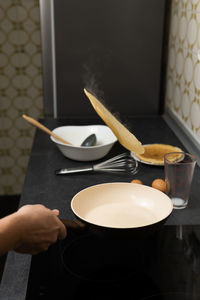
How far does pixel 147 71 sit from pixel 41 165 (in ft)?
2.44

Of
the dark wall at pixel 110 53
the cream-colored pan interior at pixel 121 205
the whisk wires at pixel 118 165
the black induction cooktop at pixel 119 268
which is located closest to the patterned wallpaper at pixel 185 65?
the dark wall at pixel 110 53

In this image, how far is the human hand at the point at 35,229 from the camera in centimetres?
74

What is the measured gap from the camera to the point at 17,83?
2336 millimetres

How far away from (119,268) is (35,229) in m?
0.17

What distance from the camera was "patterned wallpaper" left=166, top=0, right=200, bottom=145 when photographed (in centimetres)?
137

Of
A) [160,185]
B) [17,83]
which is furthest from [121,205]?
[17,83]

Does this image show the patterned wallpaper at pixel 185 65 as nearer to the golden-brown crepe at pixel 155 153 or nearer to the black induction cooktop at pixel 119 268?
the golden-brown crepe at pixel 155 153

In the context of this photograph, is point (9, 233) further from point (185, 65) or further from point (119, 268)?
point (185, 65)

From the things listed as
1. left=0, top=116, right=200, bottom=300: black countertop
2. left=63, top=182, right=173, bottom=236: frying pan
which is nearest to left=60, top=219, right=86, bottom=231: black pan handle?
left=63, top=182, right=173, bottom=236: frying pan

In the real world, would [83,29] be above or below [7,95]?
above

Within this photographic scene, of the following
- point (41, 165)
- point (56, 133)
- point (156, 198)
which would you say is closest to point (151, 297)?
point (156, 198)

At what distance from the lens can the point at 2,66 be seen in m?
2.29

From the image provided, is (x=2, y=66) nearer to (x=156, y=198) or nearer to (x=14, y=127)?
(x=14, y=127)

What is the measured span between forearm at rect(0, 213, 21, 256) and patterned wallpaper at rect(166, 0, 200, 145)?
0.80 m
